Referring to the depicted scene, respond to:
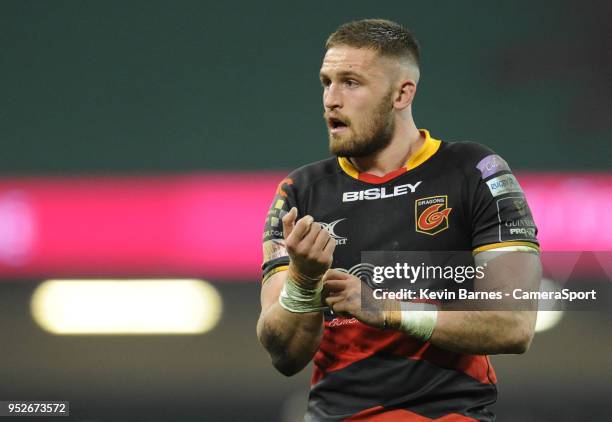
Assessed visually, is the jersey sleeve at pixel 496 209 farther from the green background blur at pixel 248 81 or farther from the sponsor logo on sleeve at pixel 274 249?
the green background blur at pixel 248 81

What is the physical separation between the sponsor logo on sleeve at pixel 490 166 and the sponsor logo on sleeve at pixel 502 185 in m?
0.02

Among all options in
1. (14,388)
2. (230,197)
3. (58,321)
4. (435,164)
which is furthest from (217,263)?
(435,164)

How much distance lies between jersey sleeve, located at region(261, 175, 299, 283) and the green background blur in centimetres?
346

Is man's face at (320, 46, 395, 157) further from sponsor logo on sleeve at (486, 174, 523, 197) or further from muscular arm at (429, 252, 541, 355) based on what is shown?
muscular arm at (429, 252, 541, 355)

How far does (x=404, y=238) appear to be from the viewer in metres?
2.65

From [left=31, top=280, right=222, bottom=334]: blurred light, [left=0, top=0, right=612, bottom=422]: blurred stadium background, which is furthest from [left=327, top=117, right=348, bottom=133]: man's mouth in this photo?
[left=31, top=280, right=222, bottom=334]: blurred light

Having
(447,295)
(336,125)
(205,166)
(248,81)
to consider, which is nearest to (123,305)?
(205,166)

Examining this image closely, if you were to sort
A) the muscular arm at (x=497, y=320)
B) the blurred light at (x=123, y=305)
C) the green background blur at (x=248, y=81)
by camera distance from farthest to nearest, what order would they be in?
the green background blur at (x=248, y=81), the blurred light at (x=123, y=305), the muscular arm at (x=497, y=320)

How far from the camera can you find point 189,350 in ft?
19.8

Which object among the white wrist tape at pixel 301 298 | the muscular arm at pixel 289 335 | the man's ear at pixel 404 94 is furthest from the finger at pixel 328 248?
the man's ear at pixel 404 94

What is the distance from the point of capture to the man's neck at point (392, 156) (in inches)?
111

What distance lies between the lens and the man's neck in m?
2.83

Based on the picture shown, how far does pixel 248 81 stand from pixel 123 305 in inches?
73.0

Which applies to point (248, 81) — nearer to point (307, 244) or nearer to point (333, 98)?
point (333, 98)
